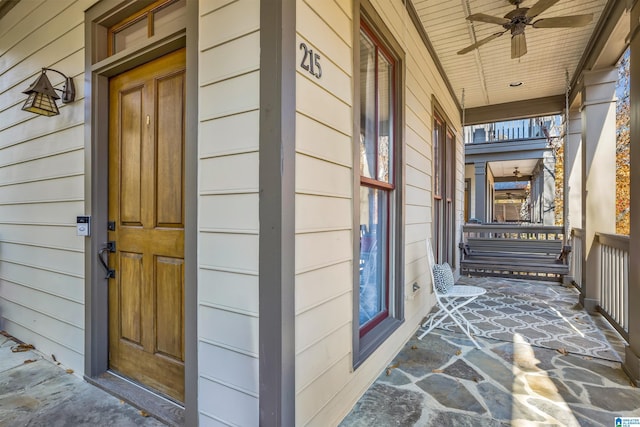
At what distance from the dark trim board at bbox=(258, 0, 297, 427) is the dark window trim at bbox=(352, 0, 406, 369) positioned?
0.68 m

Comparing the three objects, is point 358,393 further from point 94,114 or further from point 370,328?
point 94,114

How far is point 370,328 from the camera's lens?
2.42 meters

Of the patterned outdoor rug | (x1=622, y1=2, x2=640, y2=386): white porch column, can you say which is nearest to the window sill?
the patterned outdoor rug

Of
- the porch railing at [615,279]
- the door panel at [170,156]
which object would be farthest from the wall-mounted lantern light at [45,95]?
the porch railing at [615,279]

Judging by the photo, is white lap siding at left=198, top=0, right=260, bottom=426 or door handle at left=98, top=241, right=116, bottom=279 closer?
white lap siding at left=198, top=0, right=260, bottom=426

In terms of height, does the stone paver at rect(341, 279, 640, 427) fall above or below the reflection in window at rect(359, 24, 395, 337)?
below

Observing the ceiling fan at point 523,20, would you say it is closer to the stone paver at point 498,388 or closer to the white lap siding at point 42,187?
the stone paver at point 498,388

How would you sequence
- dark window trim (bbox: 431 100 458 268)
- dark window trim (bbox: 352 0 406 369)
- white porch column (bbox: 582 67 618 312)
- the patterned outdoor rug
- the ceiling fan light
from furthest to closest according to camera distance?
1. dark window trim (bbox: 431 100 458 268)
2. white porch column (bbox: 582 67 618 312)
3. the patterned outdoor rug
4. the ceiling fan light
5. dark window trim (bbox: 352 0 406 369)

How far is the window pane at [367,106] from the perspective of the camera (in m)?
2.31

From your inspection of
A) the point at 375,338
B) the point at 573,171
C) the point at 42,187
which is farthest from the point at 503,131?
the point at 42,187

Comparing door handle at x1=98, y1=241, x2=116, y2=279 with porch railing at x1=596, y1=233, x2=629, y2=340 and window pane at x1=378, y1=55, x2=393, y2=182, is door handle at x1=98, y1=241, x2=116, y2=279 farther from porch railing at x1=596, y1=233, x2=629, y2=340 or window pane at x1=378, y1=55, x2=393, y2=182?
porch railing at x1=596, y1=233, x2=629, y2=340

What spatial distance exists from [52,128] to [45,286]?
125 centimetres

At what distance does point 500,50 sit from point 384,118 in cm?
246

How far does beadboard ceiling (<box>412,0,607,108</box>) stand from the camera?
3.22 meters
